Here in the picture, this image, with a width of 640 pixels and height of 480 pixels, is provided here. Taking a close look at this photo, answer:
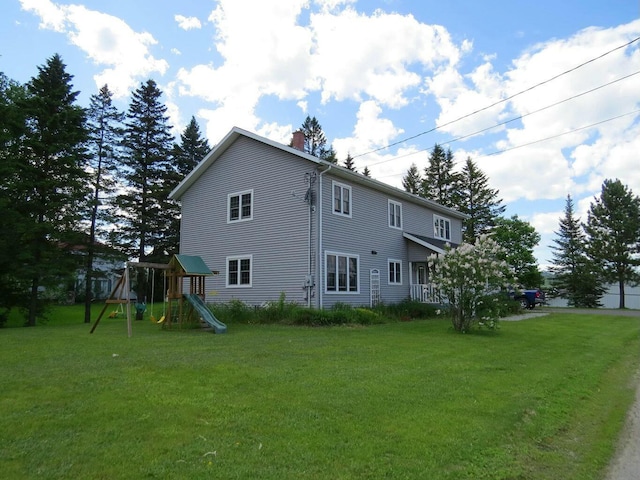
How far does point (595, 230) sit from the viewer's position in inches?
1524

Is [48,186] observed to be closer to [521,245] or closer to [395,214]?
[395,214]

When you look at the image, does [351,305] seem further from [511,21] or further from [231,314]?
[511,21]

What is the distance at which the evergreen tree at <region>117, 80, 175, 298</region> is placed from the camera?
33.7m

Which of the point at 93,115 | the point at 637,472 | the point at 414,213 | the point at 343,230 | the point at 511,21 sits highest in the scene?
the point at 93,115

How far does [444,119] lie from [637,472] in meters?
14.1

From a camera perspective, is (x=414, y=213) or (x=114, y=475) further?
(x=414, y=213)

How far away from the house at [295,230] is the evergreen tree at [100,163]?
15.3ft

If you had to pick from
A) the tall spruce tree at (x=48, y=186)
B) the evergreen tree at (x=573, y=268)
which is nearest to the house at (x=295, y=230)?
the tall spruce tree at (x=48, y=186)

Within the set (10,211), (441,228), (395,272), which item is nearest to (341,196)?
(395,272)

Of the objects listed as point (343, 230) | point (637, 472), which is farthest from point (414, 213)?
point (637, 472)

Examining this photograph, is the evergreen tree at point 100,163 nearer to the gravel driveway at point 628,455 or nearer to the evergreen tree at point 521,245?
the gravel driveway at point 628,455

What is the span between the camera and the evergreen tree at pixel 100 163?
72.4ft

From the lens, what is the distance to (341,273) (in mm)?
17625

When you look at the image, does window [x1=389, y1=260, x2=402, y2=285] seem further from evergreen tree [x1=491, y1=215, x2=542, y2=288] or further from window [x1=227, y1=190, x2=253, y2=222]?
evergreen tree [x1=491, y1=215, x2=542, y2=288]
